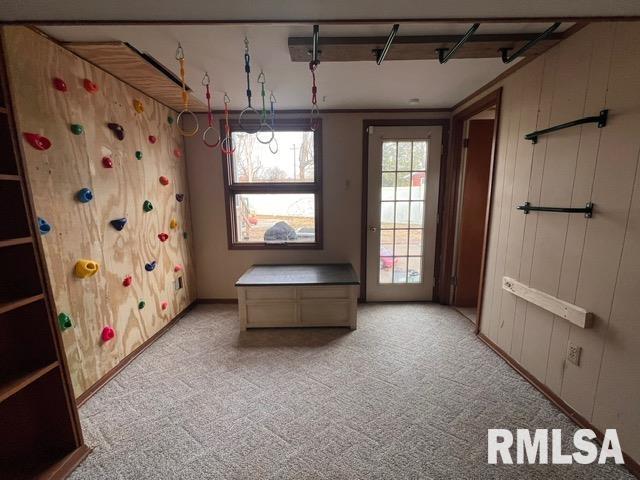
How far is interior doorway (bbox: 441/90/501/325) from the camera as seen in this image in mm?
2783

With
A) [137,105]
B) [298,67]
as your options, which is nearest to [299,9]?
[298,67]

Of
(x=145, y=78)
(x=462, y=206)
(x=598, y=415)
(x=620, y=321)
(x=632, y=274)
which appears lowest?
(x=598, y=415)

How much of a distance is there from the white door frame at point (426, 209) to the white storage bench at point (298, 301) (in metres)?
0.65

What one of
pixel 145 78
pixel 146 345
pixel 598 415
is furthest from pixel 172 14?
pixel 598 415

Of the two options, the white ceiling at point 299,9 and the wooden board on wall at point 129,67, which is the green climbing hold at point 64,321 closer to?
the white ceiling at point 299,9

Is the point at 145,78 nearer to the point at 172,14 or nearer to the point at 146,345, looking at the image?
the point at 172,14

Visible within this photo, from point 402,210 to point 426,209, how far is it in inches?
10.9

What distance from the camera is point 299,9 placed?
0.81m

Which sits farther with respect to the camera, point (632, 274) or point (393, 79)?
point (393, 79)

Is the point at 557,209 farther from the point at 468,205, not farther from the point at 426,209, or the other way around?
the point at 426,209

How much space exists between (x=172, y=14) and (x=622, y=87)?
76.8 inches

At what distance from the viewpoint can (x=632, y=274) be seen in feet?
3.99

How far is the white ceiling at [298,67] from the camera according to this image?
1461mm

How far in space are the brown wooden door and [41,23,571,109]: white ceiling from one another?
0.50 m
